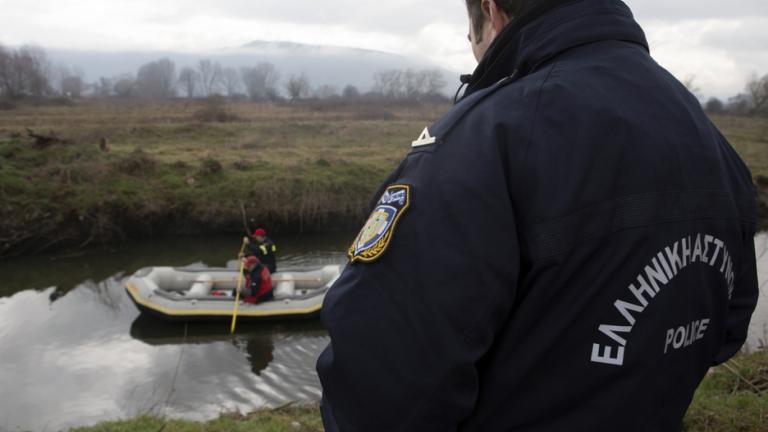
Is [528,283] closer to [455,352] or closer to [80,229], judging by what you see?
[455,352]

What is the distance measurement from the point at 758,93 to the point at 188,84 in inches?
3230

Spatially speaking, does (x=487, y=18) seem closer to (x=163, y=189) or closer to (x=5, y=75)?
(x=163, y=189)

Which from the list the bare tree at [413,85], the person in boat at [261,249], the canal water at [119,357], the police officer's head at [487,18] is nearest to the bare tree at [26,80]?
the bare tree at [413,85]

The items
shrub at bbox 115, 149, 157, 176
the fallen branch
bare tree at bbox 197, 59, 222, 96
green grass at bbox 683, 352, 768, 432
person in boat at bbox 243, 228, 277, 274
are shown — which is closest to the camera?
green grass at bbox 683, 352, 768, 432

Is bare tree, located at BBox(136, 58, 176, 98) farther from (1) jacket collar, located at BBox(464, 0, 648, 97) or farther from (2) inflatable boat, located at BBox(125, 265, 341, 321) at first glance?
(1) jacket collar, located at BBox(464, 0, 648, 97)

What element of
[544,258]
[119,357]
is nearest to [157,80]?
[119,357]

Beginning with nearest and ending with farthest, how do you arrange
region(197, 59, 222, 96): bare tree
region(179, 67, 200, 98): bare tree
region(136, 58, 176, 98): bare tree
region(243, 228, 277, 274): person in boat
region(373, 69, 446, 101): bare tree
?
region(243, 228, 277, 274): person in boat → region(373, 69, 446, 101): bare tree → region(136, 58, 176, 98): bare tree → region(179, 67, 200, 98): bare tree → region(197, 59, 222, 96): bare tree

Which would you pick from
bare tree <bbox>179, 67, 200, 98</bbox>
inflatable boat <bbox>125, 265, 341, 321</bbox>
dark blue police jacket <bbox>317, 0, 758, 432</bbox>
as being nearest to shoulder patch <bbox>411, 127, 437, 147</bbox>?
dark blue police jacket <bbox>317, 0, 758, 432</bbox>

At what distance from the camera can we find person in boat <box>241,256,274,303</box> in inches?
352

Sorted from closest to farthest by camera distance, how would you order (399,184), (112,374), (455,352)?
(455,352)
(399,184)
(112,374)

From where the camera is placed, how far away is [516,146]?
36.1 inches

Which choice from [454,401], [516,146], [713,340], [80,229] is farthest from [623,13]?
[80,229]

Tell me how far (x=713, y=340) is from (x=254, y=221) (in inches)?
540

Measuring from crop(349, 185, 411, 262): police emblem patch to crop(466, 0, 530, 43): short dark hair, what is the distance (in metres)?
0.46
